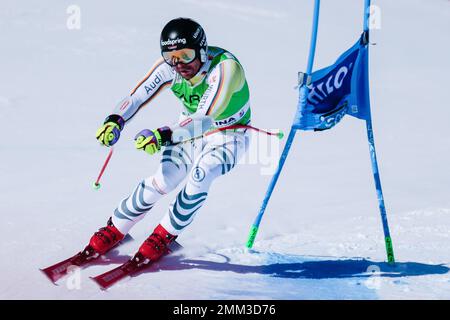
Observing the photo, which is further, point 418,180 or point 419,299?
point 418,180

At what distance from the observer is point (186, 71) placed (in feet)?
15.9

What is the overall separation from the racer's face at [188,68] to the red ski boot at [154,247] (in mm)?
1136

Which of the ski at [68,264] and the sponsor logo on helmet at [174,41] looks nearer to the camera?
the sponsor logo on helmet at [174,41]

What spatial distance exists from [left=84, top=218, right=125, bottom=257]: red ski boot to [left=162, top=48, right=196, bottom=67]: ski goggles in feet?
4.49

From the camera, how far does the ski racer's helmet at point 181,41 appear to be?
15.3 ft

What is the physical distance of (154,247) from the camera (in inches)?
193

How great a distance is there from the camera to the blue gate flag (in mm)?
4945

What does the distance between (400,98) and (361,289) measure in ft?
25.8

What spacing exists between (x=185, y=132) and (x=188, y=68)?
1.71 feet

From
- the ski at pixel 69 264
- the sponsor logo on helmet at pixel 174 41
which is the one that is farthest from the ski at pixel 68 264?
the sponsor logo on helmet at pixel 174 41

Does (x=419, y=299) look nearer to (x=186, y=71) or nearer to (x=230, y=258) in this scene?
(x=230, y=258)

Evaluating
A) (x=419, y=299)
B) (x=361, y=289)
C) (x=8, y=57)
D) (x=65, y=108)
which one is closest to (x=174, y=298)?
(x=361, y=289)

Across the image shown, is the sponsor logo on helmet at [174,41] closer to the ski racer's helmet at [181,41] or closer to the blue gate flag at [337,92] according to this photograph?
the ski racer's helmet at [181,41]

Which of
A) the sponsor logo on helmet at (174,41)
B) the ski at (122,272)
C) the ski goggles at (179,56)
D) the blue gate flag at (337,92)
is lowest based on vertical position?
the ski at (122,272)
